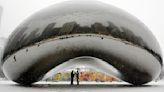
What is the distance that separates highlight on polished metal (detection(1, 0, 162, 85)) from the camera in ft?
29.9

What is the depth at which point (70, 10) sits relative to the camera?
9570 millimetres

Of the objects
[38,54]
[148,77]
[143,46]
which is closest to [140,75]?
[148,77]

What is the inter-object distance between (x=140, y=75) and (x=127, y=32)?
7.59ft

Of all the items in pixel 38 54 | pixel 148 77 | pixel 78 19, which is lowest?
pixel 148 77

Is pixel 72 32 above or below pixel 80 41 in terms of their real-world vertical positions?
above

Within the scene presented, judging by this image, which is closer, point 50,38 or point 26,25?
point 50,38

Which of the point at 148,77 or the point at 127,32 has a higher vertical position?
the point at 127,32

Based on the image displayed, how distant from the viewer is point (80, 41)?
9391mm

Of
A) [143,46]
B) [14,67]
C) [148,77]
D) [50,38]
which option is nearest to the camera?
[50,38]

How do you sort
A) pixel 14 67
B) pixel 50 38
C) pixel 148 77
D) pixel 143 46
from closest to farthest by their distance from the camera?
pixel 50 38 → pixel 143 46 → pixel 14 67 → pixel 148 77

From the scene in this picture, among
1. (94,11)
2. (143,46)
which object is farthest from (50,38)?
(143,46)

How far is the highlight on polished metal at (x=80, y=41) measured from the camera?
911cm

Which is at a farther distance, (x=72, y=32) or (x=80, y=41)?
(x=80, y=41)

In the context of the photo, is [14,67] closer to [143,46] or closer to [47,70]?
[47,70]
